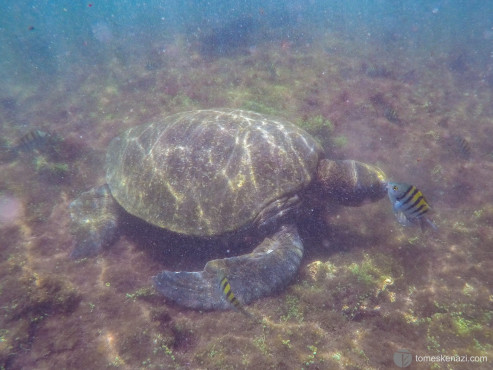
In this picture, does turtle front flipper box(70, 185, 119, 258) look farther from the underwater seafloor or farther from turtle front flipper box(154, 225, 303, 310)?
turtle front flipper box(154, 225, 303, 310)

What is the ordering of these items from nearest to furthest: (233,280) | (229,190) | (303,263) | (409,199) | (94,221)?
(409,199)
(233,280)
(229,190)
(303,263)
(94,221)

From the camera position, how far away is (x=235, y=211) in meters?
5.87

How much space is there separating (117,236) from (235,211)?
12.9 ft

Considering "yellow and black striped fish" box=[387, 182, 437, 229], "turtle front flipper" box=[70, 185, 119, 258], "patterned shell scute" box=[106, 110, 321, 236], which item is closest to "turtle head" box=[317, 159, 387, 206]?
"patterned shell scute" box=[106, 110, 321, 236]

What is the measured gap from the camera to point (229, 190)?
5.95 metres

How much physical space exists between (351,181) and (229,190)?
3250mm

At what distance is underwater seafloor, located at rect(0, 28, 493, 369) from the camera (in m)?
4.26

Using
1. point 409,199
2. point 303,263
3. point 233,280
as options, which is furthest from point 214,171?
point 409,199

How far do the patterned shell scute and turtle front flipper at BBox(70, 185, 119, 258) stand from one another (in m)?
0.85

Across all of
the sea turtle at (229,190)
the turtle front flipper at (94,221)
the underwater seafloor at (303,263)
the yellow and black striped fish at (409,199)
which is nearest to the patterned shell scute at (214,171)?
the sea turtle at (229,190)

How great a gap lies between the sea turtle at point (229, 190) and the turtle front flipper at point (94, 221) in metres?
0.03

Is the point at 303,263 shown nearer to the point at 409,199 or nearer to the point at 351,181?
the point at 351,181

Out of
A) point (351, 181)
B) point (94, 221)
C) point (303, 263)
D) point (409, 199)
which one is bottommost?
point (303, 263)

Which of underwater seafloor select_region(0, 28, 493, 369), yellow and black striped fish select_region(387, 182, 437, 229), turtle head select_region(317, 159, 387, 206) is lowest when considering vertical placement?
underwater seafloor select_region(0, 28, 493, 369)
